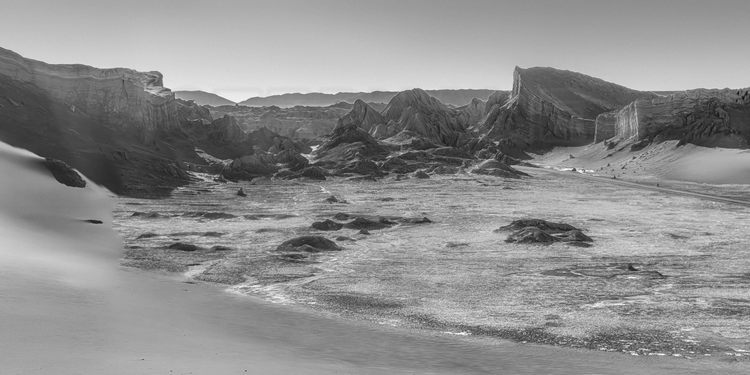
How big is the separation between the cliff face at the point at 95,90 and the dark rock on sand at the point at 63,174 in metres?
29.3

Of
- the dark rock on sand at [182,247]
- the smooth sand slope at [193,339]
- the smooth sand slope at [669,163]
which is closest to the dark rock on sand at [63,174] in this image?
the dark rock on sand at [182,247]

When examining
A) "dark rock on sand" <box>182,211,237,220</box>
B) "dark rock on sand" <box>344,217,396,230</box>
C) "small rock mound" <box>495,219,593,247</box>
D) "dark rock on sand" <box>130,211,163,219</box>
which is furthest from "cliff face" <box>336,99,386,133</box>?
"small rock mound" <box>495,219,593,247</box>

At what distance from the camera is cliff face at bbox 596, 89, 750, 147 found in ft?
307

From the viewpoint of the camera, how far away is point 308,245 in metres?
28.0

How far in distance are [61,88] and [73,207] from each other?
46486mm

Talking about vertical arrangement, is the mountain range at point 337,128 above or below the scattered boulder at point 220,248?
above

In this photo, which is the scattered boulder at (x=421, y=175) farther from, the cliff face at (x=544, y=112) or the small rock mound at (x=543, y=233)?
the small rock mound at (x=543, y=233)

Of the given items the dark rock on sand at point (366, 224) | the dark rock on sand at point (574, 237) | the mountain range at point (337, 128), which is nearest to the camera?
the dark rock on sand at point (574, 237)

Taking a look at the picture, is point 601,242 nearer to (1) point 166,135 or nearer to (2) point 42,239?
(2) point 42,239

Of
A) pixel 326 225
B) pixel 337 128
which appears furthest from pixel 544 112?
pixel 326 225

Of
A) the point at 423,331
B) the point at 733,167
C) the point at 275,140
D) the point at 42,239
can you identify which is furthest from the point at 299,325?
the point at 275,140

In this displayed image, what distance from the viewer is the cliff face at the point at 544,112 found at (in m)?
133

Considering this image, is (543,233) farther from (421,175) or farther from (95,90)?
(95,90)

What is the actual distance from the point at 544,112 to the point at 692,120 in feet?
135
